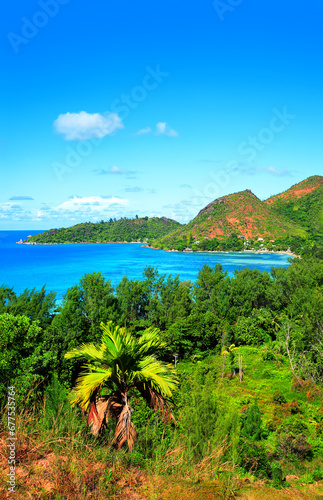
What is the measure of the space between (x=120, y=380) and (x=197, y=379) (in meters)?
12.3

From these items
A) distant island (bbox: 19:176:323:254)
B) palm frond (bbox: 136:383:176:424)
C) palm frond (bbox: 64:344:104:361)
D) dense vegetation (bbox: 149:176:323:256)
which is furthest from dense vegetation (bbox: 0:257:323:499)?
dense vegetation (bbox: 149:176:323:256)

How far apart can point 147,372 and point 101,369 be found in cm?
80

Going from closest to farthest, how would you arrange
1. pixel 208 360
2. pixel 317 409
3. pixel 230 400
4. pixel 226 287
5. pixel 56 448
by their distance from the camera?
pixel 56 448 < pixel 317 409 < pixel 230 400 < pixel 208 360 < pixel 226 287

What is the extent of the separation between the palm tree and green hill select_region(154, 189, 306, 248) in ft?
416

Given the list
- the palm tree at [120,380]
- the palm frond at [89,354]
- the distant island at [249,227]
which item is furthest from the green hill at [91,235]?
the palm tree at [120,380]

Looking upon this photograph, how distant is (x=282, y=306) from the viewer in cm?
3344

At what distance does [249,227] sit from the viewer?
137m

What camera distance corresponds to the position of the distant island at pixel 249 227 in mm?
124625

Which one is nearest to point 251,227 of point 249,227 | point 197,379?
point 249,227

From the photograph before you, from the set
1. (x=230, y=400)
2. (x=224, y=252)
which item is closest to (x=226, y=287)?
(x=230, y=400)

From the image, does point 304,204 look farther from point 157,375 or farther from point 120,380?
point 120,380

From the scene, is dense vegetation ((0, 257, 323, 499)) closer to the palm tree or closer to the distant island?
the palm tree

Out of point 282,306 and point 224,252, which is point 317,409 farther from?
point 224,252

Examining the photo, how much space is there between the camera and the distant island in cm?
12462
